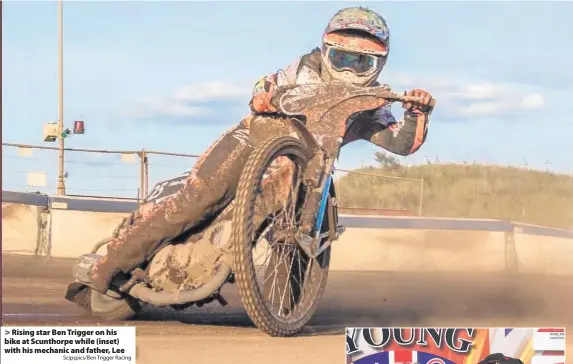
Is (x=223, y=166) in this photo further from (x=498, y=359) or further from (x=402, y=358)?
(x=498, y=359)

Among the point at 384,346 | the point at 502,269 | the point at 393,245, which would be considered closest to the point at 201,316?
the point at 384,346

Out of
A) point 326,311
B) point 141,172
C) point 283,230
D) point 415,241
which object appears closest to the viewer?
point 283,230

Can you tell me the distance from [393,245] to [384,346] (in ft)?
38.8

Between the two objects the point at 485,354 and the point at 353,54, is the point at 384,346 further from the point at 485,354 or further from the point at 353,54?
the point at 353,54

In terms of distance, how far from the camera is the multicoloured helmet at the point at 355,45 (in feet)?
27.2

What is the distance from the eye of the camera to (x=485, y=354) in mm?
5969

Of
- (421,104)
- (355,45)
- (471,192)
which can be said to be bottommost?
(471,192)

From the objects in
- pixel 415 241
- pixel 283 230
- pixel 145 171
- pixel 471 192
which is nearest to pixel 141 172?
pixel 145 171

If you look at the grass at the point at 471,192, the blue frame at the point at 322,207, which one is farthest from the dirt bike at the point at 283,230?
the grass at the point at 471,192

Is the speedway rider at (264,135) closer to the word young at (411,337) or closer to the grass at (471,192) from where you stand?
the word young at (411,337)

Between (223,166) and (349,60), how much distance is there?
1.36m

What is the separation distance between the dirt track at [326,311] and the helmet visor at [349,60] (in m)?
2.15

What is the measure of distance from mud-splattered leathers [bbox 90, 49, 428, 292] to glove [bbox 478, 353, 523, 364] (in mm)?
2702

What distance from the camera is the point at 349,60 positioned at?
27.5ft
